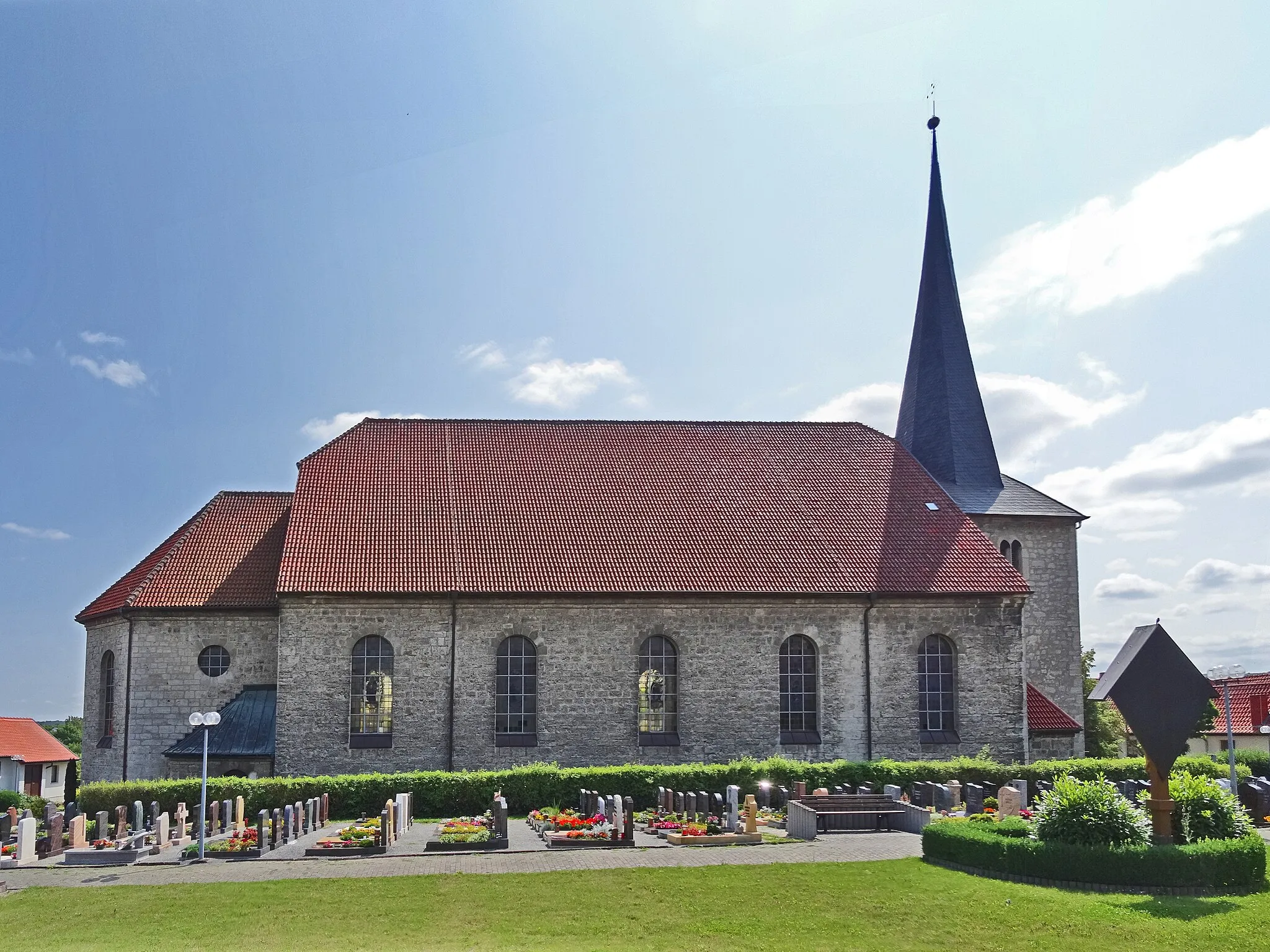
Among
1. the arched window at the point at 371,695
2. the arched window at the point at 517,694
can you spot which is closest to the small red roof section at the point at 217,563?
the arched window at the point at 371,695

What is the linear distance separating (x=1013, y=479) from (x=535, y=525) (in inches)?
651

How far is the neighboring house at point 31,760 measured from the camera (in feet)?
159

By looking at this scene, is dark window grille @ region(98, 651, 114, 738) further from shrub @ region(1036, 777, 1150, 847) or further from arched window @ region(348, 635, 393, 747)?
shrub @ region(1036, 777, 1150, 847)

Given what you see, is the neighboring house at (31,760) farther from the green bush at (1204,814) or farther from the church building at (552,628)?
the green bush at (1204,814)

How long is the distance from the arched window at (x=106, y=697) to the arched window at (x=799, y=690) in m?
17.4

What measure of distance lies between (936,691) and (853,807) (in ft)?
23.2

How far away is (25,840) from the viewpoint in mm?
18484

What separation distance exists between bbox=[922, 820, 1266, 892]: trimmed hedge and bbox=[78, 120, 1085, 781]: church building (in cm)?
1135

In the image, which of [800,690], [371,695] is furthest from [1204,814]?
[371,695]

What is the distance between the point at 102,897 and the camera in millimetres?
15414

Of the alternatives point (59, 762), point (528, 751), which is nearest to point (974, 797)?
point (528, 751)

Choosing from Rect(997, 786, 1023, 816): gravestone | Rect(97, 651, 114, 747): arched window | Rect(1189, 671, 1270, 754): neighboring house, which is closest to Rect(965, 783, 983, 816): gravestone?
Rect(997, 786, 1023, 816): gravestone

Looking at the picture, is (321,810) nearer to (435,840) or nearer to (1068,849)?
A: (435,840)

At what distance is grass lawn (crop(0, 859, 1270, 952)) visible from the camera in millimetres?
12641
